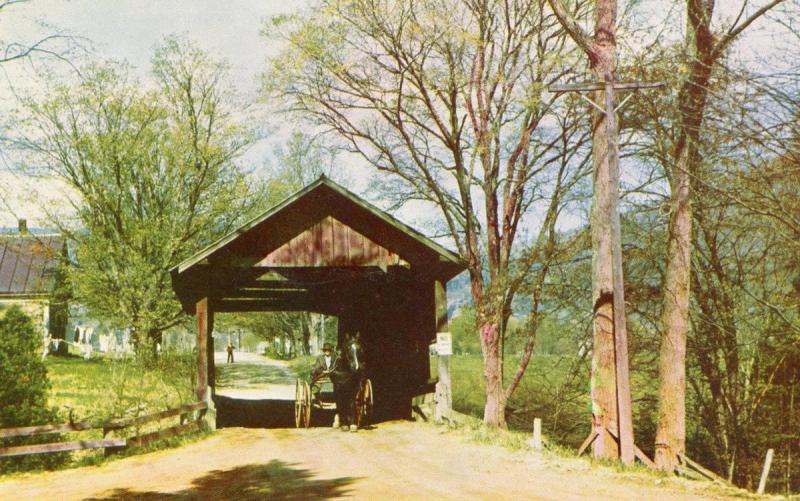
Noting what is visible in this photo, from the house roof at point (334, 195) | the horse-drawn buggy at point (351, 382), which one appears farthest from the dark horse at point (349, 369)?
the house roof at point (334, 195)

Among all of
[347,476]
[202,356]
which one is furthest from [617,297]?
[202,356]

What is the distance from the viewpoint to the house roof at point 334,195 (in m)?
14.5

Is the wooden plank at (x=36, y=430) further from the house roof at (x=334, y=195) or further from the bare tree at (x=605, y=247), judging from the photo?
the bare tree at (x=605, y=247)

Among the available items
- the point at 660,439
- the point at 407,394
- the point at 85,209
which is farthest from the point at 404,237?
the point at 85,209

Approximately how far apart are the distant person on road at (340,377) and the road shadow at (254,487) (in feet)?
14.1

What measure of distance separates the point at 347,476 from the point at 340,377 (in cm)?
507

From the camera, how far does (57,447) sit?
36.0 ft

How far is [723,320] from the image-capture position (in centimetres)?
1734

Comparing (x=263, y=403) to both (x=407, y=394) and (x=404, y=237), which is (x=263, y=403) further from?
(x=404, y=237)

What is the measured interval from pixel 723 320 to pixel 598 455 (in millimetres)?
8023

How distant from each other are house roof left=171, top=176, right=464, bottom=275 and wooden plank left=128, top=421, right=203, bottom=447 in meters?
3.29

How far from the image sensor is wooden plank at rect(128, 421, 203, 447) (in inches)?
483

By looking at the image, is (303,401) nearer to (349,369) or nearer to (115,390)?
(349,369)

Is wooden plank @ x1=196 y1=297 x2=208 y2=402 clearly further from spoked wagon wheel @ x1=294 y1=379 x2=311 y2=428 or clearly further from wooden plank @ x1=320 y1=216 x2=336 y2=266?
wooden plank @ x1=320 y1=216 x2=336 y2=266
